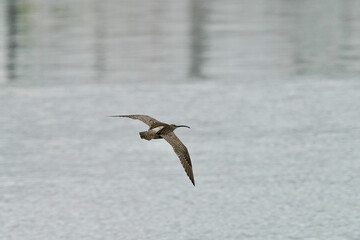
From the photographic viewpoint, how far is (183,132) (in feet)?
70.8

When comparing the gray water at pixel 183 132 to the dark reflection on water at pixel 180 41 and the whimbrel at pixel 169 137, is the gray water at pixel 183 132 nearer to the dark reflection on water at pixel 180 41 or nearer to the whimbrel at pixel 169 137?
the dark reflection on water at pixel 180 41

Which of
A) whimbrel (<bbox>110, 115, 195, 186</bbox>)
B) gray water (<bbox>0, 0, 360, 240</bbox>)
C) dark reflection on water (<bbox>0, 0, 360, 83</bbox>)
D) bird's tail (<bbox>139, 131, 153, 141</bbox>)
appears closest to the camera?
whimbrel (<bbox>110, 115, 195, 186</bbox>)

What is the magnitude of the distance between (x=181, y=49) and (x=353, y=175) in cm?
1595

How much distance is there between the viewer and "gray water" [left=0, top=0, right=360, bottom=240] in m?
15.1

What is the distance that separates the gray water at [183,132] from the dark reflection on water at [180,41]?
10cm

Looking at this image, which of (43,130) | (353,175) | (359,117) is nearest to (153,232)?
(353,175)

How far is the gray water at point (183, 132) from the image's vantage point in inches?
595

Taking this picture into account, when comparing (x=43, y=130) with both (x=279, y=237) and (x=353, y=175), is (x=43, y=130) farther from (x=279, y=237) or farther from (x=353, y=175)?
(x=279, y=237)

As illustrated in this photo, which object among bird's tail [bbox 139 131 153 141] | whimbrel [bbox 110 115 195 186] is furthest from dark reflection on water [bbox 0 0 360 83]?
bird's tail [bbox 139 131 153 141]

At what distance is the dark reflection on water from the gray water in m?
0.10

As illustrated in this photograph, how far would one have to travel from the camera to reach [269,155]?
743 inches

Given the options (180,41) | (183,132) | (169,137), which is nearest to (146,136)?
(169,137)

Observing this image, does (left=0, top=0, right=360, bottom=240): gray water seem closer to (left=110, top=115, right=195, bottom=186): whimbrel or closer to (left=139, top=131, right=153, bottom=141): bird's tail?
(left=110, top=115, right=195, bottom=186): whimbrel

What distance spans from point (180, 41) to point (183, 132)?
13337mm
